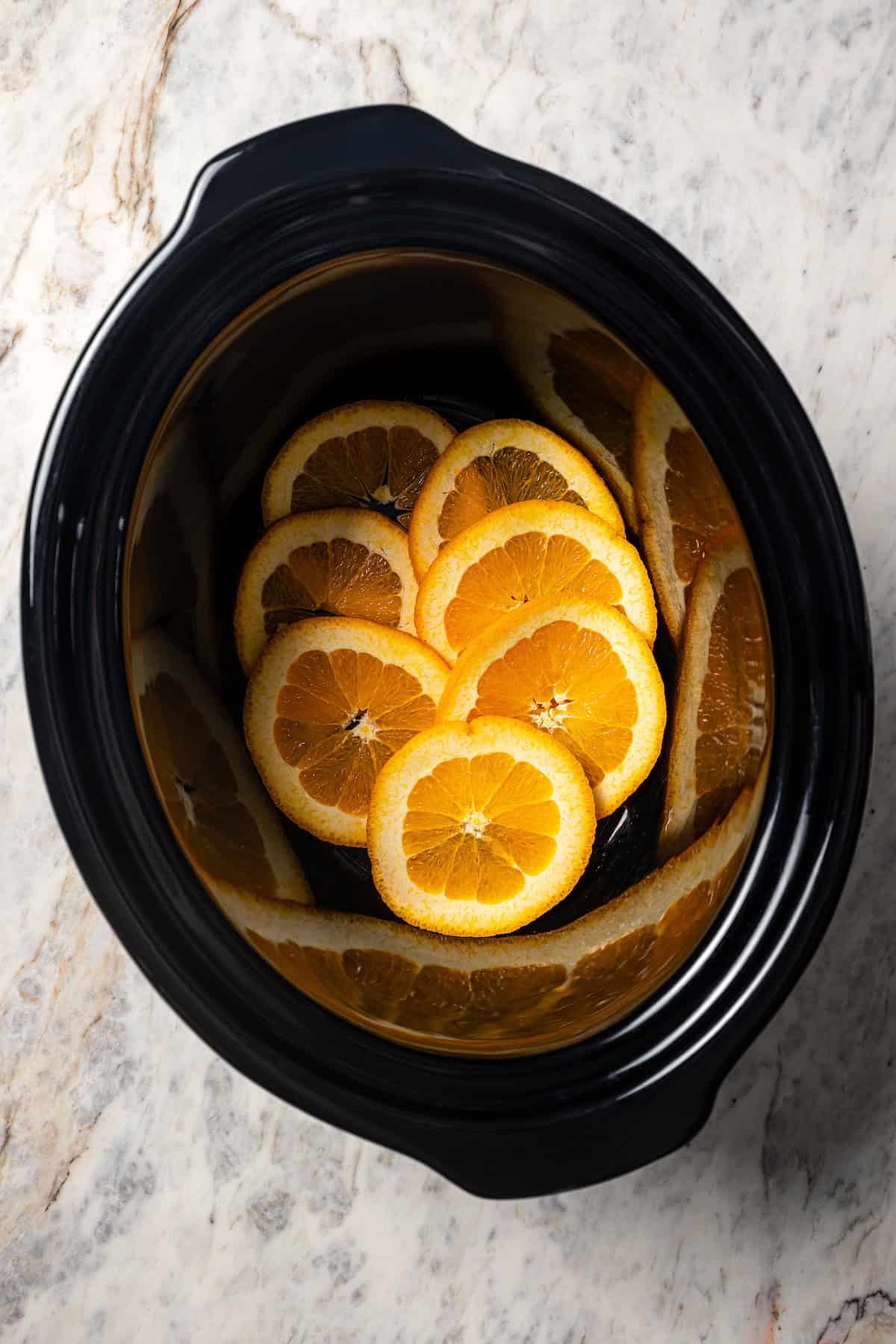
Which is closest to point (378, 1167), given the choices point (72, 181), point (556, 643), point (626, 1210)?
point (626, 1210)

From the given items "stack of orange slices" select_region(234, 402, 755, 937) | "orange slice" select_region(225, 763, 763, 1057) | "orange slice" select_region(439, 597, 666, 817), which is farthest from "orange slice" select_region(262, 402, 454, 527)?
"orange slice" select_region(225, 763, 763, 1057)

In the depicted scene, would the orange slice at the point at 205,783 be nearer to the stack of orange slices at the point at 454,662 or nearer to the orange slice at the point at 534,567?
the stack of orange slices at the point at 454,662

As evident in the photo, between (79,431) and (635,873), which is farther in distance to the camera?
(635,873)

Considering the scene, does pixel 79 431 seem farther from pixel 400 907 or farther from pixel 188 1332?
pixel 188 1332

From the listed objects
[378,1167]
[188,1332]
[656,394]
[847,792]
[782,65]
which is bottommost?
[188,1332]

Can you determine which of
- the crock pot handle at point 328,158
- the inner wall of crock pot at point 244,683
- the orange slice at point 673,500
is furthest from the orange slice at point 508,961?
the crock pot handle at point 328,158

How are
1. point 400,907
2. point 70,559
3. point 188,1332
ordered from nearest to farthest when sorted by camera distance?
point 70,559 < point 400,907 < point 188,1332

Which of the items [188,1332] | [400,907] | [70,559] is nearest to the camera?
[70,559]

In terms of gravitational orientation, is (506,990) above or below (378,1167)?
above
